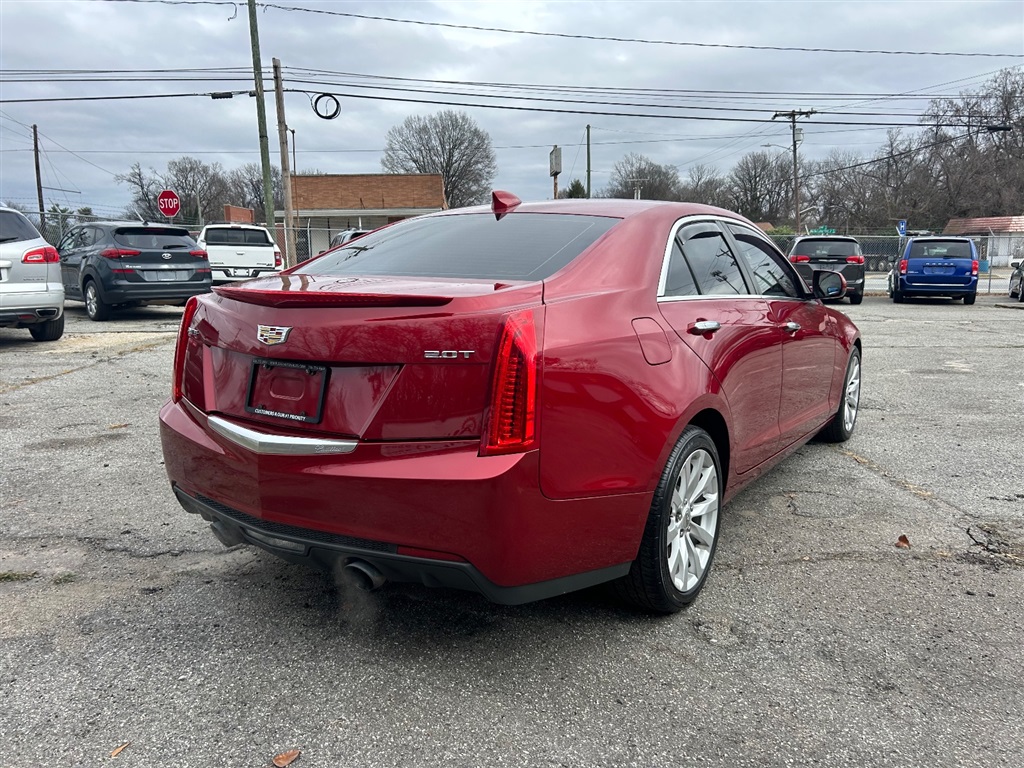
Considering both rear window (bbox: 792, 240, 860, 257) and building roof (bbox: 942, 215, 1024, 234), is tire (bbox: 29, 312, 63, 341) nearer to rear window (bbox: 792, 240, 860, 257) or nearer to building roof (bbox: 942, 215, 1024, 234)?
rear window (bbox: 792, 240, 860, 257)

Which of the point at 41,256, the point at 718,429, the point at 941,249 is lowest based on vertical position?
the point at 718,429

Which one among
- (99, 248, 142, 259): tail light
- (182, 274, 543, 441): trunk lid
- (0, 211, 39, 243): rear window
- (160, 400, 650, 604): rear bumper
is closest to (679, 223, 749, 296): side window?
(182, 274, 543, 441): trunk lid

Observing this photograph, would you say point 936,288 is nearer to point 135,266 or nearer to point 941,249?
point 941,249

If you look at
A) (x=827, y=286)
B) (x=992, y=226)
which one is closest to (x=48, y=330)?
(x=827, y=286)

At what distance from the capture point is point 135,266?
12.6 m

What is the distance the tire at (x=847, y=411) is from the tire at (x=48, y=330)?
30.5ft

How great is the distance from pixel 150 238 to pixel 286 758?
12553mm

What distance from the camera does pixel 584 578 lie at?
2582 mm

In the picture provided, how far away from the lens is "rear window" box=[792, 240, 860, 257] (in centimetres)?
1889

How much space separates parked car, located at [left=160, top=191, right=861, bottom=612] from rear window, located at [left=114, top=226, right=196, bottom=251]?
10.9 meters

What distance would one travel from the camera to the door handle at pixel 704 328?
305 centimetres

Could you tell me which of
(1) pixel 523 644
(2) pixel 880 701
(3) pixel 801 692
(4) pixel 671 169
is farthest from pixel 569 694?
(4) pixel 671 169

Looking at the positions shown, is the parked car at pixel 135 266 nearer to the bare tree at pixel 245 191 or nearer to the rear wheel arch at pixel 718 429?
the rear wheel arch at pixel 718 429

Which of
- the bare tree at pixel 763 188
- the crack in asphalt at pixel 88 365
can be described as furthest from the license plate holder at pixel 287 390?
the bare tree at pixel 763 188
